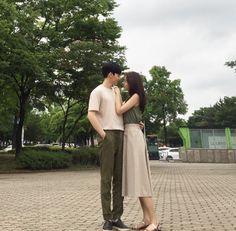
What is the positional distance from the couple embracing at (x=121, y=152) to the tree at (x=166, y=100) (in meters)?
43.7

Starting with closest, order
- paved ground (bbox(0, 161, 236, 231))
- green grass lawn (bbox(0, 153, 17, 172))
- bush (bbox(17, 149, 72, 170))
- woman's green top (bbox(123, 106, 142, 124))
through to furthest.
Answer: woman's green top (bbox(123, 106, 142, 124)) < paved ground (bbox(0, 161, 236, 231)) < green grass lawn (bbox(0, 153, 17, 172)) < bush (bbox(17, 149, 72, 170))

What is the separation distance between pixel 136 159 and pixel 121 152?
22 centimetres

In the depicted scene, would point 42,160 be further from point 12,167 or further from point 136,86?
point 136,86

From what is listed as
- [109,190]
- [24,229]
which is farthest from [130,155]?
[24,229]

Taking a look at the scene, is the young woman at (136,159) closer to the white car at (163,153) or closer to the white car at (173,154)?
the white car at (173,154)

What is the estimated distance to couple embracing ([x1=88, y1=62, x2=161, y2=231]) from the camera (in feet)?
17.0

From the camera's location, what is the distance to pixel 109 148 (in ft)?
17.0

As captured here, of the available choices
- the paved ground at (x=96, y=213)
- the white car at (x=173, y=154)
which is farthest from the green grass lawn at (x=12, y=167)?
the white car at (x=173, y=154)

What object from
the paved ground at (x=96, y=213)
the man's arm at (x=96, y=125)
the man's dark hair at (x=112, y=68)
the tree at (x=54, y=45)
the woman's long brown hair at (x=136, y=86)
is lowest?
the paved ground at (x=96, y=213)

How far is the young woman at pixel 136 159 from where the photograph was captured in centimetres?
Result: 518

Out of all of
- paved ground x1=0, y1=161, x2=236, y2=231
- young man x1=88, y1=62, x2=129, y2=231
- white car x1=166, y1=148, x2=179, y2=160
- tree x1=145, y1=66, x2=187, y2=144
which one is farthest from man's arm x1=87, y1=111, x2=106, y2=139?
tree x1=145, y1=66, x2=187, y2=144

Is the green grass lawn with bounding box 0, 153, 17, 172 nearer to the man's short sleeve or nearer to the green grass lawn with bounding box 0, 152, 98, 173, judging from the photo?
the green grass lawn with bounding box 0, 152, 98, 173

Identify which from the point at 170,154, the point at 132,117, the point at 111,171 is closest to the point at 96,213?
the point at 111,171

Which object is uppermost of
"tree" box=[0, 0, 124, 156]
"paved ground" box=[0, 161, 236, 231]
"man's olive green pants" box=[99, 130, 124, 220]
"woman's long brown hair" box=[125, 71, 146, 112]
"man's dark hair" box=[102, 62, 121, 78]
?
"tree" box=[0, 0, 124, 156]
